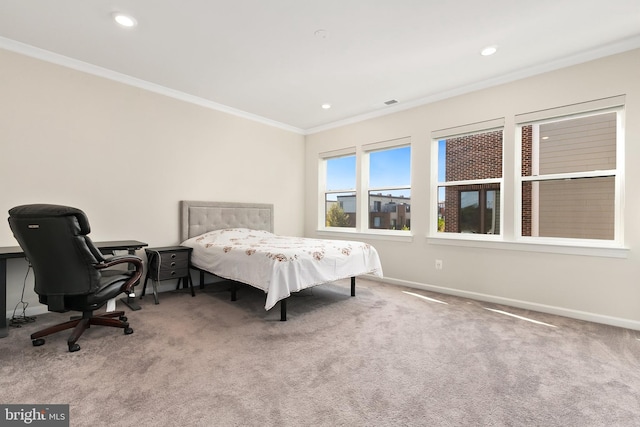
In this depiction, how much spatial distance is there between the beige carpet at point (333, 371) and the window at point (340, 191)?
8.32ft

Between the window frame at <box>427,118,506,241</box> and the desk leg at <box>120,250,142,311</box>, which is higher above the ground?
the window frame at <box>427,118,506,241</box>

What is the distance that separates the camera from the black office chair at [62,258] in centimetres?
214

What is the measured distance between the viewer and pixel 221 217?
4.61m

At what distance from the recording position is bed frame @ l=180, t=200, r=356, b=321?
4.23 meters

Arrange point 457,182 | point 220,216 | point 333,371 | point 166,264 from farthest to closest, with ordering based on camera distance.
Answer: point 220,216
point 457,182
point 166,264
point 333,371

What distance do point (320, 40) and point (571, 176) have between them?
3.01 m

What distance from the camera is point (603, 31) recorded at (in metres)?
2.68

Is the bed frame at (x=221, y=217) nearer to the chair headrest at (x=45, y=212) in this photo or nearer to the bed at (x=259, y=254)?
the bed at (x=259, y=254)

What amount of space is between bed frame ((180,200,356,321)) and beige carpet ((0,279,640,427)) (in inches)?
43.3

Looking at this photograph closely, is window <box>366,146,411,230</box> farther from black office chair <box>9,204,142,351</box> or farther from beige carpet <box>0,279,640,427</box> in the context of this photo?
black office chair <box>9,204,142,351</box>

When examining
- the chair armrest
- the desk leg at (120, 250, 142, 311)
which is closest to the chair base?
the chair armrest

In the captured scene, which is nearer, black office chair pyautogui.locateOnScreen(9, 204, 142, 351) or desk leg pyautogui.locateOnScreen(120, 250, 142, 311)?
black office chair pyautogui.locateOnScreen(9, 204, 142, 351)

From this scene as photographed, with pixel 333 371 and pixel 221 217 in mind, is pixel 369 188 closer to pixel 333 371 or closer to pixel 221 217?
pixel 221 217

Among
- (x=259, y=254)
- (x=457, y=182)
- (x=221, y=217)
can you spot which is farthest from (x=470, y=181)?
(x=221, y=217)
